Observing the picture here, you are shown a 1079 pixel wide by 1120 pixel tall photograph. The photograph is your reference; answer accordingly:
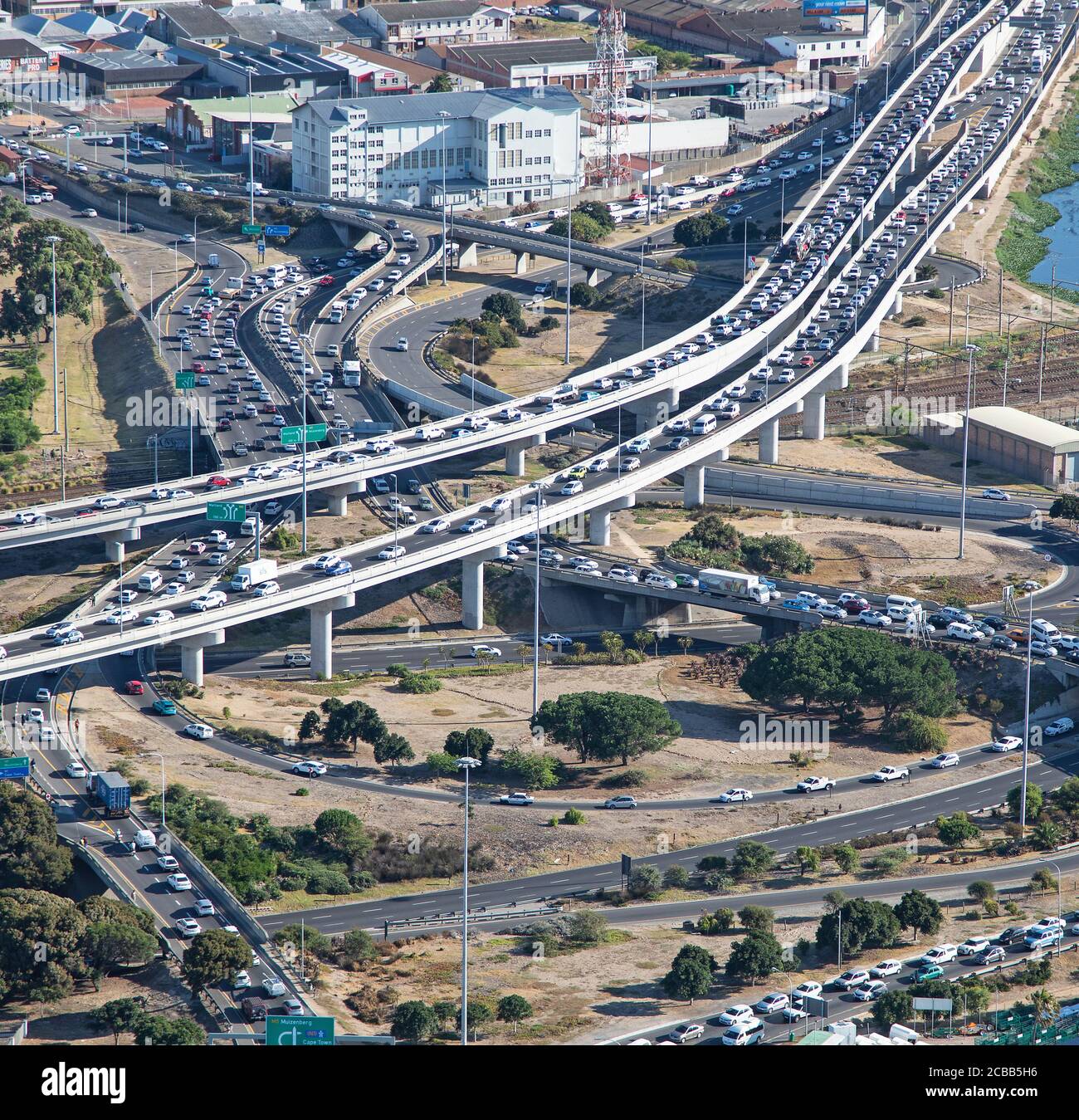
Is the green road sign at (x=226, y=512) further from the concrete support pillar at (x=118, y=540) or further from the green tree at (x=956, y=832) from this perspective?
the green tree at (x=956, y=832)

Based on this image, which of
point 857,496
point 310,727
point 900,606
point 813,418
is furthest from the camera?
point 813,418

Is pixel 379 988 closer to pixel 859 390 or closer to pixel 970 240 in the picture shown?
pixel 859 390

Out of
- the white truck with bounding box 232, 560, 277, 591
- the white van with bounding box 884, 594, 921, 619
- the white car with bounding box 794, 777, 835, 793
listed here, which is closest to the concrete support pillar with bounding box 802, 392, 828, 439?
the white van with bounding box 884, 594, 921, 619

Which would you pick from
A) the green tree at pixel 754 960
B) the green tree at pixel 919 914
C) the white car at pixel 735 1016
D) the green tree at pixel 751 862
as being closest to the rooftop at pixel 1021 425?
the green tree at pixel 751 862

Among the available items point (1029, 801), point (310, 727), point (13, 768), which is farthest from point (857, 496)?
point (13, 768)

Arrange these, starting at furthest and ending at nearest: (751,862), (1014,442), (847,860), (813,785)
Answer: (1014,442), (813,785), (847,860), (751,862)

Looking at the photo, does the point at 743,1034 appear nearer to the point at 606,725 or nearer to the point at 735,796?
the point at 735,796
